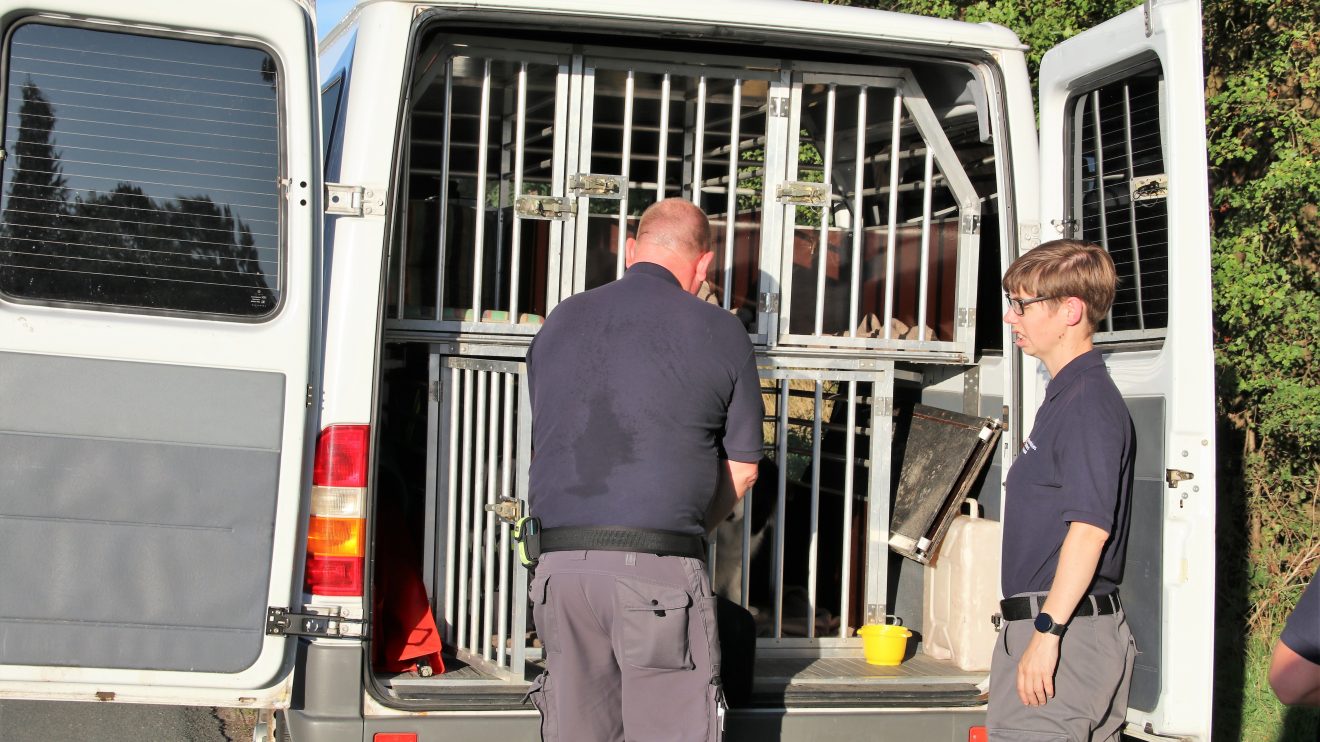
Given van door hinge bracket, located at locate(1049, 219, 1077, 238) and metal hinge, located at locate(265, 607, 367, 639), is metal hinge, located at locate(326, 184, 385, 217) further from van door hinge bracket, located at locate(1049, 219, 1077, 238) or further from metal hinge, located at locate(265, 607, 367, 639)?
van door hinge bracket, located at locate(1049, 219, 1077, 238)

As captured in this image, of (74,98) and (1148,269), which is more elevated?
(74,98)

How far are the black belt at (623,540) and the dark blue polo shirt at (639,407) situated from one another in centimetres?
2

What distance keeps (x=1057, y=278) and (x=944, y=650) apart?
2093mm

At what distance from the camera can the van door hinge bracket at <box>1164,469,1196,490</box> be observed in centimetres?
346

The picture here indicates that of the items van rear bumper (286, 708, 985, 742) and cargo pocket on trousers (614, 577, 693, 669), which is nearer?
cargo pocket on trousers (614, 577, 693, 669)

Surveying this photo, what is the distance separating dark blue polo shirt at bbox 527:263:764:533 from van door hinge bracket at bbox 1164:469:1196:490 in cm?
108

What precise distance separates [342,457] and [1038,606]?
70.5 inches

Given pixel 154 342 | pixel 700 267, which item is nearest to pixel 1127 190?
pixel 700 267

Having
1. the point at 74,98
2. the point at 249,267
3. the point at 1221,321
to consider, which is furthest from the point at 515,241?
the point at 1221,321

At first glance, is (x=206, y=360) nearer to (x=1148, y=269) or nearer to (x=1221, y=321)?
(x=1148, y=269)

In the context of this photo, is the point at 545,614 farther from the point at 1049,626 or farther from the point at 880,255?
the point at 880,255

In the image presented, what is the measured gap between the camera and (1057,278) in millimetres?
3191

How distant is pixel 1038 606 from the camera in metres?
3.14

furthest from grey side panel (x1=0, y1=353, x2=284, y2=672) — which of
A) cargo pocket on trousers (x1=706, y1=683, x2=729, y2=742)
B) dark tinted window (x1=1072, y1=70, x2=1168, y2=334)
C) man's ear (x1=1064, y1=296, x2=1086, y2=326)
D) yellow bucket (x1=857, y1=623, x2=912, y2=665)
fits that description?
dark tinted window (x1=1072, y1=70, x2=1168, y2=334)
